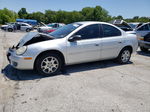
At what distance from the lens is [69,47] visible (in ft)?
13.6

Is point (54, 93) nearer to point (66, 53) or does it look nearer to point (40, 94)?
point (40, 94)

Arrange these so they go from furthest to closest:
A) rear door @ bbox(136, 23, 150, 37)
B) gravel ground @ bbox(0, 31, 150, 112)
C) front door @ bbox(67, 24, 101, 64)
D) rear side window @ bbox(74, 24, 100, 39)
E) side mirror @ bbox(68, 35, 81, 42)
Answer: rear door @ bbox(136, 23, 150, 37) < rear side window @ bbox(74, 24, 100, 39) < front door @ bbox(67, 24, 101, 64) < side mirror @ bbox(68, 35, 81, 42) < gravel ground @ bbox(0, 31, 150, 112)

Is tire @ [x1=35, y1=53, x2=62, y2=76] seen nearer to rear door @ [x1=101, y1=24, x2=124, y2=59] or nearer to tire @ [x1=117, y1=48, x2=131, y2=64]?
rear door @ [x1=101, y1=24, x2=124, y2=59]

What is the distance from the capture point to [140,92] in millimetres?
3297

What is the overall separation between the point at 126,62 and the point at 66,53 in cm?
268

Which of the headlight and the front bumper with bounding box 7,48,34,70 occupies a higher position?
the headlight

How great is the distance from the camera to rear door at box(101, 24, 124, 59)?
15.7 feet

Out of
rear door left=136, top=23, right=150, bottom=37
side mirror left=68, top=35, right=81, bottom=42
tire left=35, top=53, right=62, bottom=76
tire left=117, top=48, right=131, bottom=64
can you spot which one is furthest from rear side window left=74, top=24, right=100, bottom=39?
rear door left=136, top=23, right=150, bottom=37

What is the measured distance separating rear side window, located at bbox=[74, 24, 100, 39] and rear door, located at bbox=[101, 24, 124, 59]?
269mm

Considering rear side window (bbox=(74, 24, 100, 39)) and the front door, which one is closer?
the front door

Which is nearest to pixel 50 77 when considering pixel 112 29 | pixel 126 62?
pixel 112 29

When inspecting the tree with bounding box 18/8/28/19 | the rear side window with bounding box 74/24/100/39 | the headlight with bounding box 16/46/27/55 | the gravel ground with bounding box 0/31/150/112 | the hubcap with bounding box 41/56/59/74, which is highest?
the tree with bounding box 18/8/28/19

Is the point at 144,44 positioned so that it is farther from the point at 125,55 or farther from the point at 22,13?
the point at 22,13

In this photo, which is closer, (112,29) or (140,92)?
(140,92)
